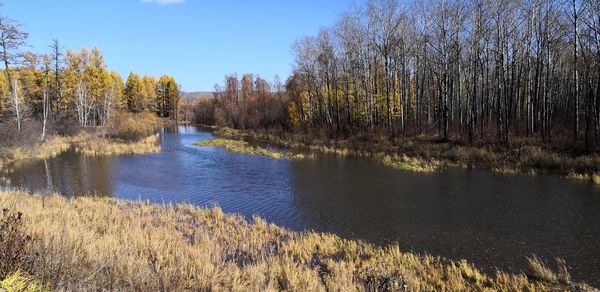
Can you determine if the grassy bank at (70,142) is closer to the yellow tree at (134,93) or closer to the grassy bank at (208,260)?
the grassy bank at (208,260)

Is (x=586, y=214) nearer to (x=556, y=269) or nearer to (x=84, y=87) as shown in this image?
(x=556, y=269)

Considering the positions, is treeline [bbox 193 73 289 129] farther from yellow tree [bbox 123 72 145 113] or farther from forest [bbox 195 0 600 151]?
yellow tree [bbox 123 72 145 113]

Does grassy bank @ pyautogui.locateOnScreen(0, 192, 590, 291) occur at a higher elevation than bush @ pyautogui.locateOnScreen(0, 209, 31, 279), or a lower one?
lower

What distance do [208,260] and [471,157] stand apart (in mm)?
20334

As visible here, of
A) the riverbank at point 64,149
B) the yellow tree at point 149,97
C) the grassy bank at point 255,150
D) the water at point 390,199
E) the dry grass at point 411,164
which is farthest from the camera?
the yellow tree at point 149,97

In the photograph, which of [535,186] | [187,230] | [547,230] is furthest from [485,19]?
[187,230]

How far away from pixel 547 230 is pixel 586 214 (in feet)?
8.36

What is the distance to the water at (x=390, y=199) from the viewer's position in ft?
32.9

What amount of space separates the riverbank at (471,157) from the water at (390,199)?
1187 mm

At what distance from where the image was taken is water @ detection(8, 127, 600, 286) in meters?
10.0

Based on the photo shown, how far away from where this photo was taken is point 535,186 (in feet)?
54.7

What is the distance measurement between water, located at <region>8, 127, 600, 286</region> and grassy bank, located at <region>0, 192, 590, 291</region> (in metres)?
1.37

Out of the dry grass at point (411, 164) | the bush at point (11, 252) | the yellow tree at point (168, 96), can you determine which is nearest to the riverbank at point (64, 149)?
the dry grass at point (411, 164)

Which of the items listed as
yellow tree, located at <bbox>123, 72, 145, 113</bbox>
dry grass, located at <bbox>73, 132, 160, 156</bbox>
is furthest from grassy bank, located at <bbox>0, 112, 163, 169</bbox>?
yellow tree, located at <bbox>123, 72, 145, 113</bbox>
